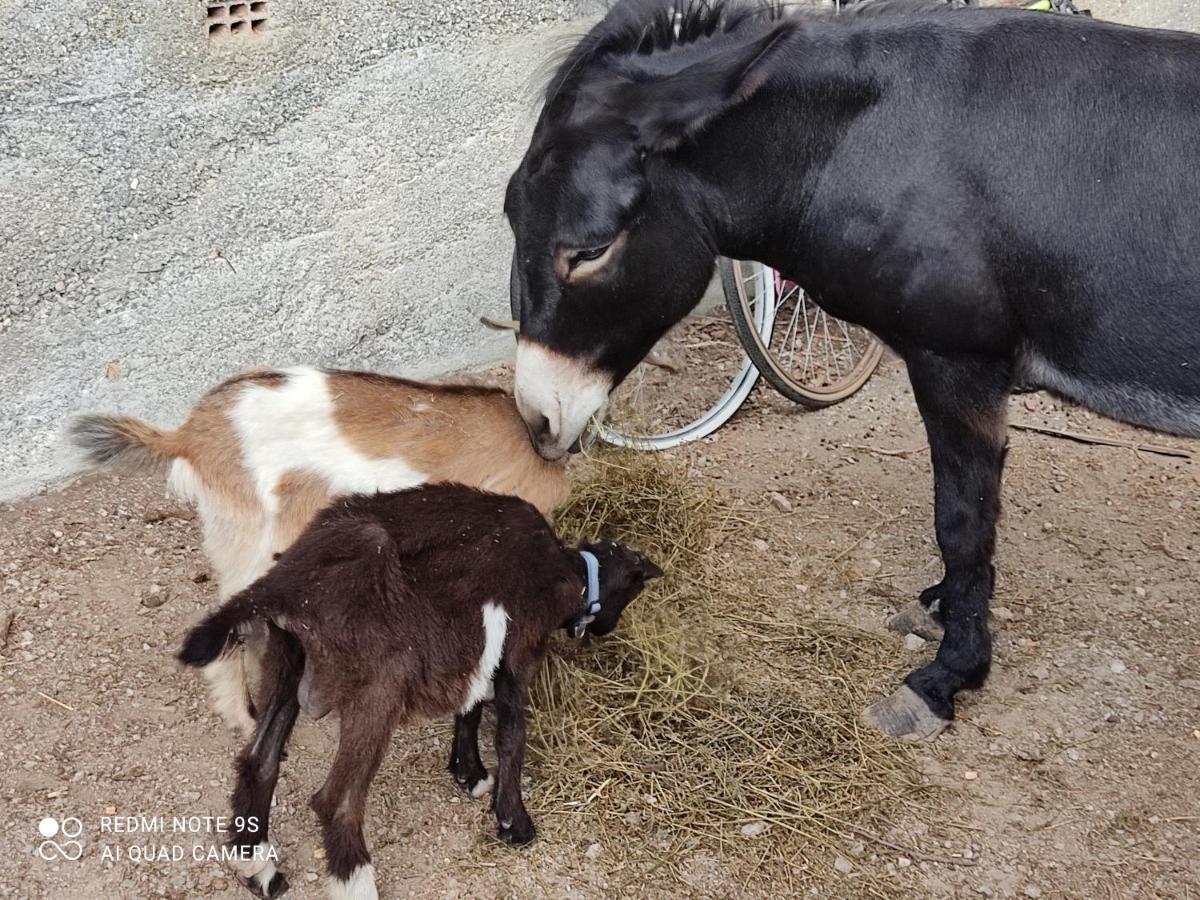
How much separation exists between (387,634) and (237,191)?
204 cm

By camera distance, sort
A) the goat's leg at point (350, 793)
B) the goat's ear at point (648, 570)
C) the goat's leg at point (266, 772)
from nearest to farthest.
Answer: the goat's leg at point (350, 793) < the goat's leg at point (266, 772) < the goat's ear at point (648, 570)

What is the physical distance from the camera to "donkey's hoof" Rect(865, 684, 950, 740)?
3.16 m

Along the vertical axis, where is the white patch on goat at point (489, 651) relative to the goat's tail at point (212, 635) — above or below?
below

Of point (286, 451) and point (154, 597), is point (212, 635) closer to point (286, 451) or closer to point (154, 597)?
point (286, 451)

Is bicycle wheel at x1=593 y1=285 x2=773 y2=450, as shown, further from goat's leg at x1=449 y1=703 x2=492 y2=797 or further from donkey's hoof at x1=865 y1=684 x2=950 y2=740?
goat's leg at x1=449 y1=703 x2=492 y2=797

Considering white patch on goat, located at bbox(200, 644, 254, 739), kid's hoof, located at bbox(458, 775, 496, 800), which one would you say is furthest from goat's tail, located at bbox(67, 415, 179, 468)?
kid's hoof, located at bbox(458, 775, 496, 800)

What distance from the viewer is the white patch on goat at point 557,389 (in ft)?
9.41

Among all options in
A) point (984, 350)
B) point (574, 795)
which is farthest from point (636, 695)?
point (984, 350)

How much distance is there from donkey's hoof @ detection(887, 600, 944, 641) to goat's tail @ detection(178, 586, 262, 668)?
206 centimetres

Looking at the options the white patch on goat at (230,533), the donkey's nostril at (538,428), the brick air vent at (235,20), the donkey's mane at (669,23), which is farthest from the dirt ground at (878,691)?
the donkey's mane at (669,23)

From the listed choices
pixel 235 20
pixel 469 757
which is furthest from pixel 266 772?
pixel 235 20

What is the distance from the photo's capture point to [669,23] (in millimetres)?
2803

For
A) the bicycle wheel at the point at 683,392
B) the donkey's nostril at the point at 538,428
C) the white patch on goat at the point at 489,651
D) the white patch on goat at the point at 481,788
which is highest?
the donkey's nostril at the point at 538,428

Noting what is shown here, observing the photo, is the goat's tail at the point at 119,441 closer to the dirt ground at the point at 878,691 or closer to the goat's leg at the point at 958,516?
the dirt ground at the point at 878,691
